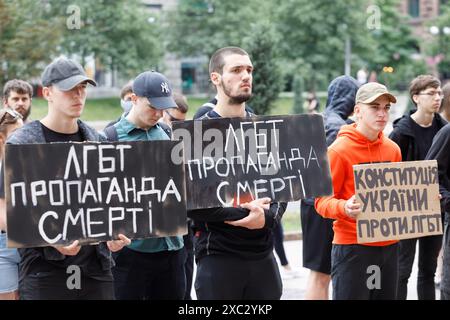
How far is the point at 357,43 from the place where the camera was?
151 feet

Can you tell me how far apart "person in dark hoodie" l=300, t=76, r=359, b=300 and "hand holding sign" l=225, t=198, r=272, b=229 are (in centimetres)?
177

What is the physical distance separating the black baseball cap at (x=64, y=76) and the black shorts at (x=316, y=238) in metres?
2.54

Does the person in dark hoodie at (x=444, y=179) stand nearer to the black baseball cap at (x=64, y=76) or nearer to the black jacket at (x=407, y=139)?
the black jacket at (x=407, y=139)

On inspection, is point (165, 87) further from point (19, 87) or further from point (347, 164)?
point (19, 87)

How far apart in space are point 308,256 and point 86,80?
9.17ft

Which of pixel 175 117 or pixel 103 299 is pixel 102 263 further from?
pixel 175 117

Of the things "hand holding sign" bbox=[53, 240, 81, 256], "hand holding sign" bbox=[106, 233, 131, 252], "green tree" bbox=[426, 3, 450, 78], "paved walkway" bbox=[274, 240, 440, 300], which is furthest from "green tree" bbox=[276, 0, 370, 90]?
"hand holding sign" bbox=[53, 240, 81, 256]

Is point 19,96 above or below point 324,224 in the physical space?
above

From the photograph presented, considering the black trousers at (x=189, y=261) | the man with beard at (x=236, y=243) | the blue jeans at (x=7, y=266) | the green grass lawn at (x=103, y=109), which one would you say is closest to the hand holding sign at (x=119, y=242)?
the man with beard at (x=236, y=243)

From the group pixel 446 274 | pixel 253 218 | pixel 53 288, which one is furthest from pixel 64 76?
pixel 446 274

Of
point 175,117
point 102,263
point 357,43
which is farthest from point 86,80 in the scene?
point 357,43

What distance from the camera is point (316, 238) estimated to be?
253 inches

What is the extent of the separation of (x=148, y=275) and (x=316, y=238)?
5.63 feet

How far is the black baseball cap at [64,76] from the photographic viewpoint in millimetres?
4359
